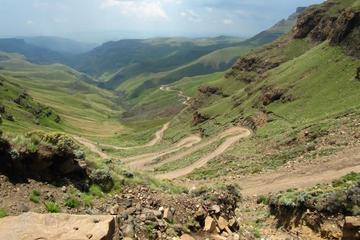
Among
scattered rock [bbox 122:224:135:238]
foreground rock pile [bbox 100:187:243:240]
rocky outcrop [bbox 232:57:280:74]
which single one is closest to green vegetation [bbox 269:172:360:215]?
foreground rock pile [bbox 100:187:243:240]

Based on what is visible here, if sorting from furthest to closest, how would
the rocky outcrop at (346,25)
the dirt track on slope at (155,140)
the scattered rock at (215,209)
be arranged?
the dirt track on slope at (155,140)
the rocky outcrop at (346,25)
the scattered rock at (215,209)

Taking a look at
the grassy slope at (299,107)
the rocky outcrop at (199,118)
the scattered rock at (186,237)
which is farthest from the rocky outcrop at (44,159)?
the rocky outcrop at (199,118)

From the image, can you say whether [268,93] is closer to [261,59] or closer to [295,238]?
[261,59]

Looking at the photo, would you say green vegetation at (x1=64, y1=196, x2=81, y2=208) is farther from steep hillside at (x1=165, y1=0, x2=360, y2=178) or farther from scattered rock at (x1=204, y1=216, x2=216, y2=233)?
steep hillside at (x1=165, y1=0, x2=360, y2=178)

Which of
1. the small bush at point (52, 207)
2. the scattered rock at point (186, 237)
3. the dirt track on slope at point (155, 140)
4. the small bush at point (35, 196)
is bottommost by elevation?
the dirt track on slope at point (155, 140)

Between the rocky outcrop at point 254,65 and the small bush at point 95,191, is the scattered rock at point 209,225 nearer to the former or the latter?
the small bush at point 95,191

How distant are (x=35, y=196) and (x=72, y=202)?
5.03 feet

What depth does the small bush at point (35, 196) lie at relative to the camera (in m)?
17.8

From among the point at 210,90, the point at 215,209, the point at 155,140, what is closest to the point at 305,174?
the point at 215,209

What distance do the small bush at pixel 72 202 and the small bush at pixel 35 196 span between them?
1.19 meters

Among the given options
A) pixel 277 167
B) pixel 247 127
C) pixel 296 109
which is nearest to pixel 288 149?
pixel 277 167

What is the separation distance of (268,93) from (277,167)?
173 ft

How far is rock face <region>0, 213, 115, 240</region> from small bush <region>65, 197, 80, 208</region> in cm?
426

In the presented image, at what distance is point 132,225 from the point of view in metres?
16.9
